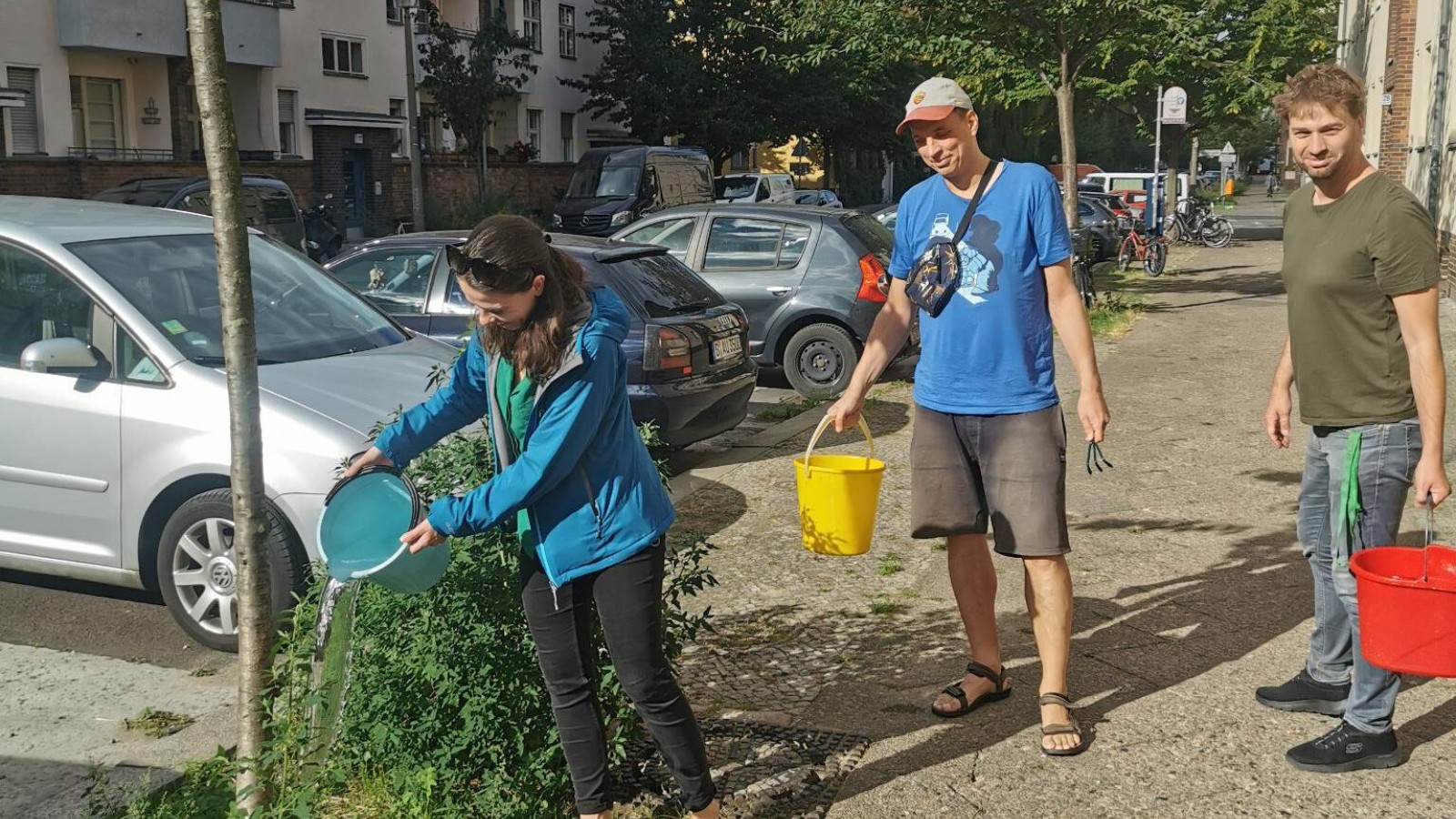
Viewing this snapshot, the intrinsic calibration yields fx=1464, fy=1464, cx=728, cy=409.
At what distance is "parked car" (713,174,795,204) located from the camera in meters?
35.1

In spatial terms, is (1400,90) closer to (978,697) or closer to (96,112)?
(978,697)

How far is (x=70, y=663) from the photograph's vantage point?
546 centimetres

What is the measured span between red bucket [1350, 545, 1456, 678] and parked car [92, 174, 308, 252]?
53.7ft

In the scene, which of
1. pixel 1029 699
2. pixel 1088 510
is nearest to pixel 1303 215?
pixel 1029 699

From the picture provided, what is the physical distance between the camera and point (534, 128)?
47812mm

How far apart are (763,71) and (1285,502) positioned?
40.3 meters

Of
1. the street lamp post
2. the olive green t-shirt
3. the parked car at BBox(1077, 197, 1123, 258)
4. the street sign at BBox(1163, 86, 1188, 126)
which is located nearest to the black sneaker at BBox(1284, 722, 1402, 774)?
the olive green t-shirt

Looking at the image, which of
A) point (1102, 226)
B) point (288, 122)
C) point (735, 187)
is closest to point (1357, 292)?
point (1102, 226)

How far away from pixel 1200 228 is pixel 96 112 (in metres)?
26.1

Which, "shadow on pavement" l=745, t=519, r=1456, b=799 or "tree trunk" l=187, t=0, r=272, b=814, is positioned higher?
"tree trunk" l=187, t=0, r=272, b=814

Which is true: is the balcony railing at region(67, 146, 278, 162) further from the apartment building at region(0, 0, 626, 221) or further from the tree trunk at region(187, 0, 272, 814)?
the tree trunk at region(187, 0, 272, 814)

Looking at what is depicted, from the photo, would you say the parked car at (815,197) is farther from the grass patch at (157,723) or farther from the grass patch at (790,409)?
the grass patch at (157,723)

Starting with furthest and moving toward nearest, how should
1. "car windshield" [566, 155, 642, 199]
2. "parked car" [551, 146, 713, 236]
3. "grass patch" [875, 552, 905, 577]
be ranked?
"car windshield" [566, 155, 642, 199], "parked car" [551, 146, 713, 236], "grass patch" [875, 552, 905, 577]

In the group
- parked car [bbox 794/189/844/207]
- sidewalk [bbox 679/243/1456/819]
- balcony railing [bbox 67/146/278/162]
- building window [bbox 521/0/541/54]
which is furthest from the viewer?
building window [bbox 521/0/541/54]
